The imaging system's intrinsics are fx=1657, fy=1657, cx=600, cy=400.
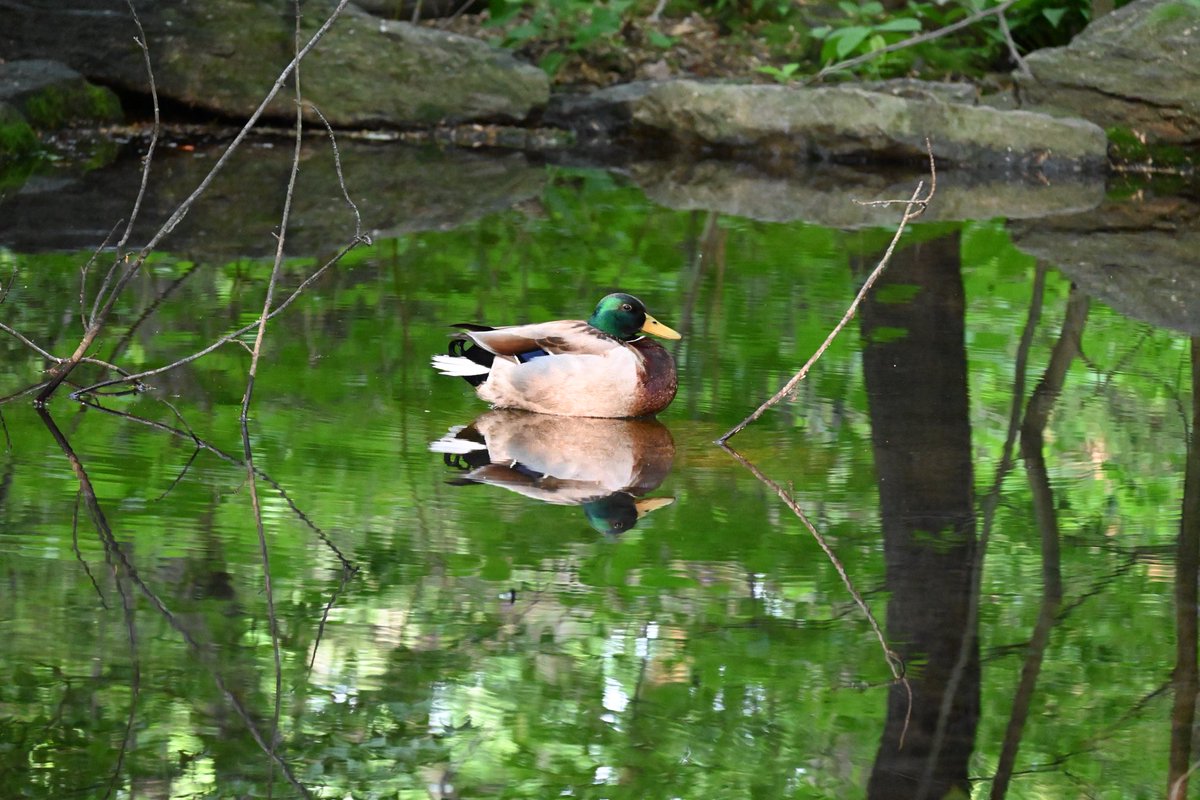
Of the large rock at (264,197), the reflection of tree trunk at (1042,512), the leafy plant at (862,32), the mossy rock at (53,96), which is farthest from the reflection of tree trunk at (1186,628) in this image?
the mossy rock at (53,96)

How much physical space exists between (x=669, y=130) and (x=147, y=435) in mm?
10661

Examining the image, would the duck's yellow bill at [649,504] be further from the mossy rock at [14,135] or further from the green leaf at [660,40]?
the green leaf at [660,40]

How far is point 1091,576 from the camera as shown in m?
4.69

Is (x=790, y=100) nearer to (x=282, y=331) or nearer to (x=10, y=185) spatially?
(x=10, y=185)

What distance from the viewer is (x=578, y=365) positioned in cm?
591

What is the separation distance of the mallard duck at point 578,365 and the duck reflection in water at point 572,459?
80mm

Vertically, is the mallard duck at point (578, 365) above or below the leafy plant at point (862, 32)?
below

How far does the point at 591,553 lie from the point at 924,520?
3.72 ft

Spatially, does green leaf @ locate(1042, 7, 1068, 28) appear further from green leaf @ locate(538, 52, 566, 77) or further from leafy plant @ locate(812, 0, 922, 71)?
green leaf @ locate(538, 52, 566, 77)

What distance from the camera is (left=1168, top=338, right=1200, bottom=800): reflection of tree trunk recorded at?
362 cm

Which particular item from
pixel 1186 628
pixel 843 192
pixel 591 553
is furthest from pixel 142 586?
pixel 843 192

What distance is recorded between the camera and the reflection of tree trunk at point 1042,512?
145 inches

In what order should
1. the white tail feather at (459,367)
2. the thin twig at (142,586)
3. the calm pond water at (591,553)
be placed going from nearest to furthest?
the thin twig at (142,586) < the calm pond water at (591,553) < the white tail feather at (459,367)

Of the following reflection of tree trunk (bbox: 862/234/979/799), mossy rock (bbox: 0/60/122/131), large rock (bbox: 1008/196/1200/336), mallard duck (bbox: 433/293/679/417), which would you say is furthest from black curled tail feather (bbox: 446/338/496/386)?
mossy rock (bbox: 0/60/122/131)
